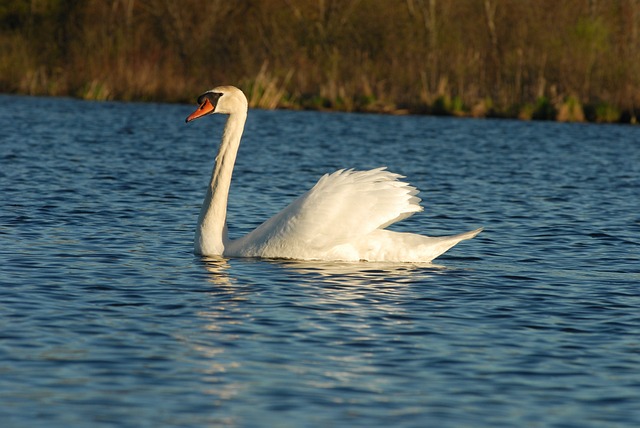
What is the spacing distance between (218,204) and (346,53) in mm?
34140

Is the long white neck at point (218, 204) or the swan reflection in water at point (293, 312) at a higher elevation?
the long white neck at point (218, 204)

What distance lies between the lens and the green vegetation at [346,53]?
1468 inches

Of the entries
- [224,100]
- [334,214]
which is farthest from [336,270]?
[224,100]

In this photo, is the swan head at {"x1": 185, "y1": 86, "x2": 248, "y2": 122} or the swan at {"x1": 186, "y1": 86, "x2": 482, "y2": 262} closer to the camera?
the swan at {"x1": 186, "y1": 86, "x2": 482, "y2": 262}

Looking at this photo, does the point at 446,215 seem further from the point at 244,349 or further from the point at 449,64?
the point at 449,64

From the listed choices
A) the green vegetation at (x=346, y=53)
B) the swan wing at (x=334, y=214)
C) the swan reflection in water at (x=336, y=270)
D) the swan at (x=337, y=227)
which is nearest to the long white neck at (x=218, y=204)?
the swan at (x=337, y=227)

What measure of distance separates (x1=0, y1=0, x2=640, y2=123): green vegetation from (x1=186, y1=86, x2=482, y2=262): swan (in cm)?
2604

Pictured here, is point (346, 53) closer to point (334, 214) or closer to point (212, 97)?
point (212, 97)

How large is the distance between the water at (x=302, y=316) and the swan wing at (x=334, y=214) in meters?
0.21

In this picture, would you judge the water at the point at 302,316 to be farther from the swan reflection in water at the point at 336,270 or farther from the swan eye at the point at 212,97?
the swan eye at the point at 212,97

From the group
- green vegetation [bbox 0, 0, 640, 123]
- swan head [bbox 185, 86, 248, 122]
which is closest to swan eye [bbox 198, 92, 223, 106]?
swan head [bbox 185, 86, 248, 122]

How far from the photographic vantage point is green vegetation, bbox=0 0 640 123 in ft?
122

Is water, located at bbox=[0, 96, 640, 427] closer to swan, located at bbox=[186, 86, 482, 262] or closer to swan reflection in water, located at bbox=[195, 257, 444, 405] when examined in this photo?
swan reflection in water, located at bbox=[195, 257, 444, 405]

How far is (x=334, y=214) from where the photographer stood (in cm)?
997
